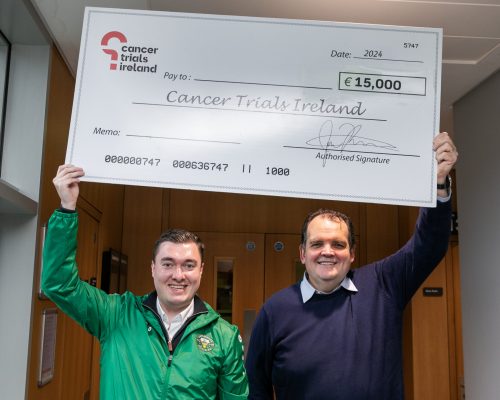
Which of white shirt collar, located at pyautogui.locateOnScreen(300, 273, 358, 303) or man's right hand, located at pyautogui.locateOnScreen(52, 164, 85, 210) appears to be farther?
white shirt collar, located at pyautogui.locateOnScreen(300, 273, 358, 303)

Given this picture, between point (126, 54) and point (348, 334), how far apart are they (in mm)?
1177

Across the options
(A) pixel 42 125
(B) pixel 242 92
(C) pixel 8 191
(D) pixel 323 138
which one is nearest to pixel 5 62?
(A) pixel 42 125

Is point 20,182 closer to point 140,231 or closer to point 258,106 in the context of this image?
point 258,106

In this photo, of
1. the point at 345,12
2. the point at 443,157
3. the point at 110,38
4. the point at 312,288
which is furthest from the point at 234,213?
the point at 443,157

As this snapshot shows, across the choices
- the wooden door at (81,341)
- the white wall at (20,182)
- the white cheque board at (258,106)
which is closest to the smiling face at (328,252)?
the white cheque board at (258,106)

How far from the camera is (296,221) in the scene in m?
5.21

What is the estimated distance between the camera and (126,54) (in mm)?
1916

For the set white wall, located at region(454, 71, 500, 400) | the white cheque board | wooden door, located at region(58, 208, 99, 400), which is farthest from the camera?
wooden door, located at region(58, 208, 99, 400)

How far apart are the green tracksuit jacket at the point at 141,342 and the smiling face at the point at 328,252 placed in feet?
1.17

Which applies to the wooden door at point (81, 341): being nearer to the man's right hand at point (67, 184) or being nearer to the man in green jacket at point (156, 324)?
the man in green jacket at point (156, 324)

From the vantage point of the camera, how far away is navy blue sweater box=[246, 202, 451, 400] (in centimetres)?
194

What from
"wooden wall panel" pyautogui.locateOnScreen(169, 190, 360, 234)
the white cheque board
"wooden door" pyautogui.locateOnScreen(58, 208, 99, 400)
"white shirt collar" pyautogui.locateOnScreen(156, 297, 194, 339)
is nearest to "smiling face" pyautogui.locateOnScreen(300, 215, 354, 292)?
the white cheque board
